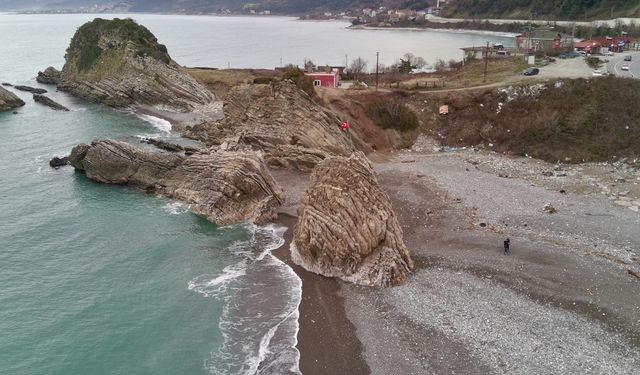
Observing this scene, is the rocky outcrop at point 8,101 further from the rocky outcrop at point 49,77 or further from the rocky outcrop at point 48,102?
the rocky outcrop at point 49,77

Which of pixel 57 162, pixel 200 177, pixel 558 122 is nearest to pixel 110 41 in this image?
pixel 57 162

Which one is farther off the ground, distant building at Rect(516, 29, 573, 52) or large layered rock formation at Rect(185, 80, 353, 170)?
distant building at Rect(516, 29, 573, 52)

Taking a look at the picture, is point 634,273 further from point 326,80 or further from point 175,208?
point 326,80

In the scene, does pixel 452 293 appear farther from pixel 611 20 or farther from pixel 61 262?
pixel 611 20

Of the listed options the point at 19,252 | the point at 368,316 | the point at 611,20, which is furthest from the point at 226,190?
the point at 611,20

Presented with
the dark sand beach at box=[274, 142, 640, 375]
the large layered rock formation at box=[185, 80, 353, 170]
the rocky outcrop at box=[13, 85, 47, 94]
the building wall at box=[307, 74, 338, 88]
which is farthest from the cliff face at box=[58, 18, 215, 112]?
the dark sand beach at box=[274, 142, 640, 375]

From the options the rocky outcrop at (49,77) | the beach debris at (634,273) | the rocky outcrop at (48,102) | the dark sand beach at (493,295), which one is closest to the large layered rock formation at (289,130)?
the dark sand beach at (493,295)

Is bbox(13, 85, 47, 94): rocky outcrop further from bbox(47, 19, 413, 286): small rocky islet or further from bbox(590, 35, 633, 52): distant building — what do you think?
bbox(590, 35, 633, 52): distant building
